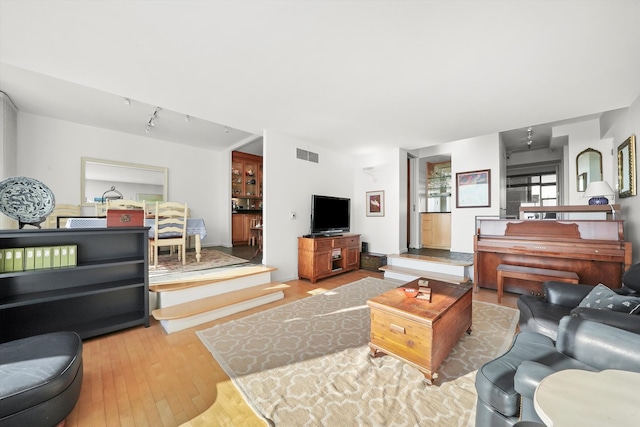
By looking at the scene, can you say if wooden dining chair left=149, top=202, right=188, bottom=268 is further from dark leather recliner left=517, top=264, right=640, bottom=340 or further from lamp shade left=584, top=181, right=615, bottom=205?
lamp shade left=584, top=181, right=615, bottom=205

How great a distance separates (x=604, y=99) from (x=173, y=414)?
203 inches

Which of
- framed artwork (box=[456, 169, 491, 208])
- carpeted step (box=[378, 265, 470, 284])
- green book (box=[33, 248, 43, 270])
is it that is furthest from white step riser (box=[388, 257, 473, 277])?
green book (box=[33, 248, 43, 270])

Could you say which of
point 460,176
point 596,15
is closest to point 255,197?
point 460,176

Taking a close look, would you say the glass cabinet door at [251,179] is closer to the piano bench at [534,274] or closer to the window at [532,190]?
the piano bench at [534,274]

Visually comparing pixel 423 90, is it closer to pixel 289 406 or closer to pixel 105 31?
pixel 105 31

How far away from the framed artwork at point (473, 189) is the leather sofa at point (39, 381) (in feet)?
20.0

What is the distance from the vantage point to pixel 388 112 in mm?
3281

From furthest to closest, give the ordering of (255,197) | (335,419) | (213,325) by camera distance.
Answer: (255,197) → (213,325) → (335,419)

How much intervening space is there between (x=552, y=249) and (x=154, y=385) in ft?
14.8

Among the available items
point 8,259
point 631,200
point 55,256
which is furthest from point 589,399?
point 631,200

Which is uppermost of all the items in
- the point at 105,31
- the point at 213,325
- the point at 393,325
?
the point at 105,31

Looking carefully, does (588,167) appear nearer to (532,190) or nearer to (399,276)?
(399,276)

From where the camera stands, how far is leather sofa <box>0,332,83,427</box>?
1.16 metres

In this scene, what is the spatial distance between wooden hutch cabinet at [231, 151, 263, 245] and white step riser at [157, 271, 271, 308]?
3.20 m
